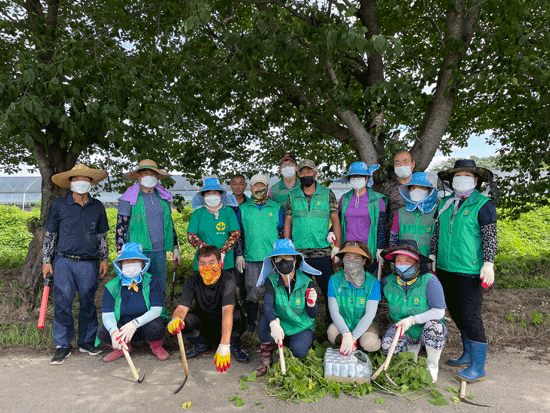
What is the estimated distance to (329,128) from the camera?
6.66 metres

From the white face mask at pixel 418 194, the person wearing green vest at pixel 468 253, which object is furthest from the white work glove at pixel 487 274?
the white face mask at pixel 418 194

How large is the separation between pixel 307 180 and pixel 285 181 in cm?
44

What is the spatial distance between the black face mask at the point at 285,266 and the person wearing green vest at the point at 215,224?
2.99 feet

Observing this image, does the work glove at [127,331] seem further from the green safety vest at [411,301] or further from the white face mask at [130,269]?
the green safety vest at [411,301]

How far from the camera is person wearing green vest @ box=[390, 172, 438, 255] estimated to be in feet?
13.6

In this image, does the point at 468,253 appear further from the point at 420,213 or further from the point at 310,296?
the point at 310,296

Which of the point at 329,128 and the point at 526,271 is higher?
the point at 329,128

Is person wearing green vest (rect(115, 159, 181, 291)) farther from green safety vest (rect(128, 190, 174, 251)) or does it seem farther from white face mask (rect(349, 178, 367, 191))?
white face mask (rect(349, 178, 367, 191))

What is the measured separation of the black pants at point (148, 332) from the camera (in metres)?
4.10

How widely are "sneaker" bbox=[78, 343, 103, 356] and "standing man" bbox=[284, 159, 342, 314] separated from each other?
2519 millimetres

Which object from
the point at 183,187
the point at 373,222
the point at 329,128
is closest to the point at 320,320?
the point at 373,222

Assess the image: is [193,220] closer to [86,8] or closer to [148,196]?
[148,196]

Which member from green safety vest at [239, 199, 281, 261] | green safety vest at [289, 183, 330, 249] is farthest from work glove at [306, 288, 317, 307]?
green safety vest at [239, 199, 281, 261]

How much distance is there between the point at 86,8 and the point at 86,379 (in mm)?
5584
